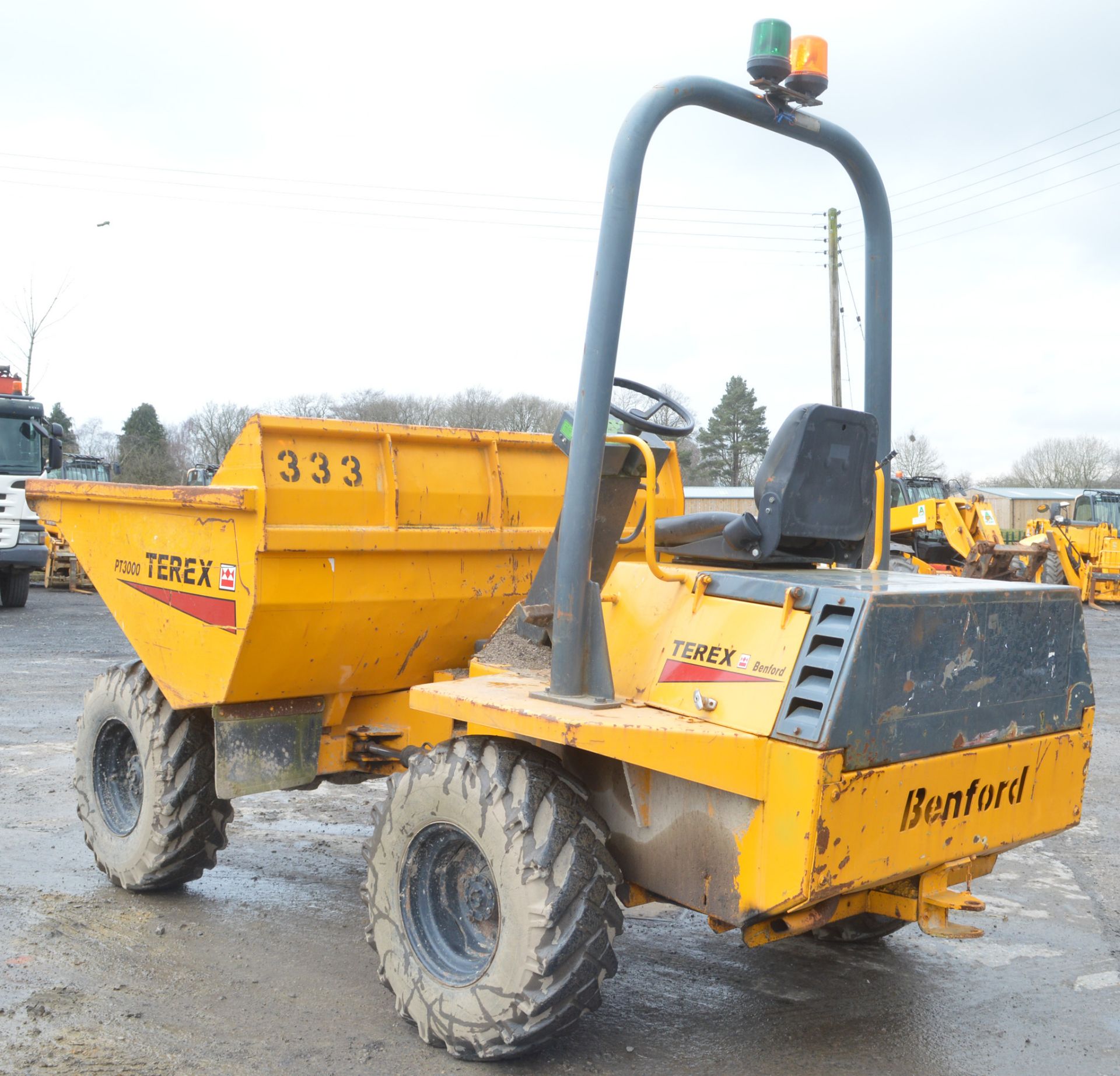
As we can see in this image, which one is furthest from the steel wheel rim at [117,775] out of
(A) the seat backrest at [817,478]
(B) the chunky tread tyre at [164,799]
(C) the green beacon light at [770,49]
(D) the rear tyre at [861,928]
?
(C) the green beacon light at [770,49]

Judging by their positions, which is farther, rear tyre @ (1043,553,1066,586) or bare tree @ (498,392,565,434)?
bare tree @ (498,392,565,434)

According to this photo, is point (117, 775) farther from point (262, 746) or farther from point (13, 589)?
point (13, 589)

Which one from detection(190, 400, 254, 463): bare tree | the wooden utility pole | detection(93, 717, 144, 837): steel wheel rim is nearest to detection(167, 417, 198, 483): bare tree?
detection(190, 400, 254, 463): bare tree

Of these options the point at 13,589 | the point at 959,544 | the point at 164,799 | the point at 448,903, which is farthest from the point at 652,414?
the point at 959,544

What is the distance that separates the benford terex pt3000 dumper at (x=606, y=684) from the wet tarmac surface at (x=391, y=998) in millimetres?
283

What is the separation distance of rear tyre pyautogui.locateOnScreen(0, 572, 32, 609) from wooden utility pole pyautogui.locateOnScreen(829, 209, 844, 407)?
15.2 m

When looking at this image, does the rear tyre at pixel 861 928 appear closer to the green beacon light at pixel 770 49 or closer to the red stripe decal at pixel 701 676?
the red stripe decal at pixel 701 676

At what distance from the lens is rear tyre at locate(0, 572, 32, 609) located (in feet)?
52.3

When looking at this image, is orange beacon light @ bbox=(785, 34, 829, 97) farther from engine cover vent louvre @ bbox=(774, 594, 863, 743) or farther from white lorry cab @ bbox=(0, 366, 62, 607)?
white lorry cab @ bbox=(0, 366, 62, 607)

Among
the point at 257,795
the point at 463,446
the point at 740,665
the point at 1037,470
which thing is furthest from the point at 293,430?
the point at 1037,470

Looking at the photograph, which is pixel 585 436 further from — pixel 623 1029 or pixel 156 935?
pixel 156 935

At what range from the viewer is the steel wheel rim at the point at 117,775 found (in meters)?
4.86

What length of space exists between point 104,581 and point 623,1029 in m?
2.73

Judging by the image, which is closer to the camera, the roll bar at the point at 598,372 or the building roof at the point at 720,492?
the roll bar at the point at 598,372
